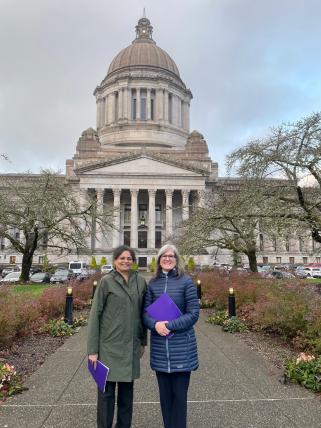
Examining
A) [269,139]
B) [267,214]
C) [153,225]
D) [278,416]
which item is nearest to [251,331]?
[267,214]

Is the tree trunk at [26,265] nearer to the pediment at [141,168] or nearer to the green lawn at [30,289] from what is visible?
the green lawn at [30,289]

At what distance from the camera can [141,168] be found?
221ft

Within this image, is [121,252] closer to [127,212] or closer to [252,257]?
[252,257]

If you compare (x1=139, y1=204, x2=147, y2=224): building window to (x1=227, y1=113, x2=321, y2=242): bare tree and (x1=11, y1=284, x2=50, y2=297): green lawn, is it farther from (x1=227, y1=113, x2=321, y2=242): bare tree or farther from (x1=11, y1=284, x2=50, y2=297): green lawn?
(x1=227, y1=113, x2=321, y2=242): bare tree

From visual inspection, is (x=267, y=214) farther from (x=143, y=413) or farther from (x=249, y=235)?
(x=143, y=413)

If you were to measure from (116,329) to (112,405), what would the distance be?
87 cm

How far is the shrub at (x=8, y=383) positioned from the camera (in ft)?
20.1

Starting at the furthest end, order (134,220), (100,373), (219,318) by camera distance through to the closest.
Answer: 1. (134,220)
2. (219,318)
3. (100,373)

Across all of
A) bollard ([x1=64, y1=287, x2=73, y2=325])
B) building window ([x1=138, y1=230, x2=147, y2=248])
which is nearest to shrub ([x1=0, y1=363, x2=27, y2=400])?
bollard ([x1=64, y1=287, x2=73, y2=325])

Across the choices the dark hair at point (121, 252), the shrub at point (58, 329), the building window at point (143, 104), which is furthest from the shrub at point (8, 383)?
the building window at point (143, 104)

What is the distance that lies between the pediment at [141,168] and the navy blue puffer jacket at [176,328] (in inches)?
2476

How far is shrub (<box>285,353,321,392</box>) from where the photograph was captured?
21.1 ft

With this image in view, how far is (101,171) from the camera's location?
67.0 m

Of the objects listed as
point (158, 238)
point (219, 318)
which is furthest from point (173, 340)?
point (158, 238)
